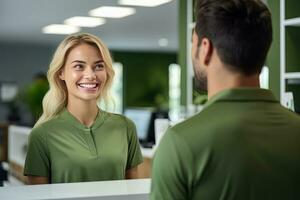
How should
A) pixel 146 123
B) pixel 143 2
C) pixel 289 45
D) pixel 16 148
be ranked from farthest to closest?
pixel 16 148
pixel 143 2
pixel 146 123
pixel 289 45

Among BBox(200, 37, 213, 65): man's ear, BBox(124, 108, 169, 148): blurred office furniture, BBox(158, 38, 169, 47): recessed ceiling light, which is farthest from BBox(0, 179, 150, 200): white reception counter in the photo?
BBox(158, 38, 169, 47): recessed ceiling light

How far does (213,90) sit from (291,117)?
5.9 inches

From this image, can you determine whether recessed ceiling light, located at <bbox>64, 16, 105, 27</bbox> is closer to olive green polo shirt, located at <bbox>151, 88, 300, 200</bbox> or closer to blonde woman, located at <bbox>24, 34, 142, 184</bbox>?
blonde woman, located at <bbox>24, 34, 142, 184</bbox>

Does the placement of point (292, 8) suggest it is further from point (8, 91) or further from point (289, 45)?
point (8, 91)

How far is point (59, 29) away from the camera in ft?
27.5

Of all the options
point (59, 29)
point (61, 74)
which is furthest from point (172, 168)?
point (59, 29)

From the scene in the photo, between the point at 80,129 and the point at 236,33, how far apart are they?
1.00m

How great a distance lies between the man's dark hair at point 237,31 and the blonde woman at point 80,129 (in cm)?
91

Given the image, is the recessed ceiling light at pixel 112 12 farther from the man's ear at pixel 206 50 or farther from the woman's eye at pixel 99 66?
the man's ear at pixel 206 50

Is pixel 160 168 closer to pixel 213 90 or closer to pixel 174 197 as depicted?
pixel 174 197

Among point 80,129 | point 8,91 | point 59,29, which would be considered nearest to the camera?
point 80,129

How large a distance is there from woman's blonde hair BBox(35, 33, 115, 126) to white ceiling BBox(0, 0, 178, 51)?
391 cm

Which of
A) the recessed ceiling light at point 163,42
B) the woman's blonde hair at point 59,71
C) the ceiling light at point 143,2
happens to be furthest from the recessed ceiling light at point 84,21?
the woman's blonde hair at point 59,71

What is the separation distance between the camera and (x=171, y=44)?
11070 mm
